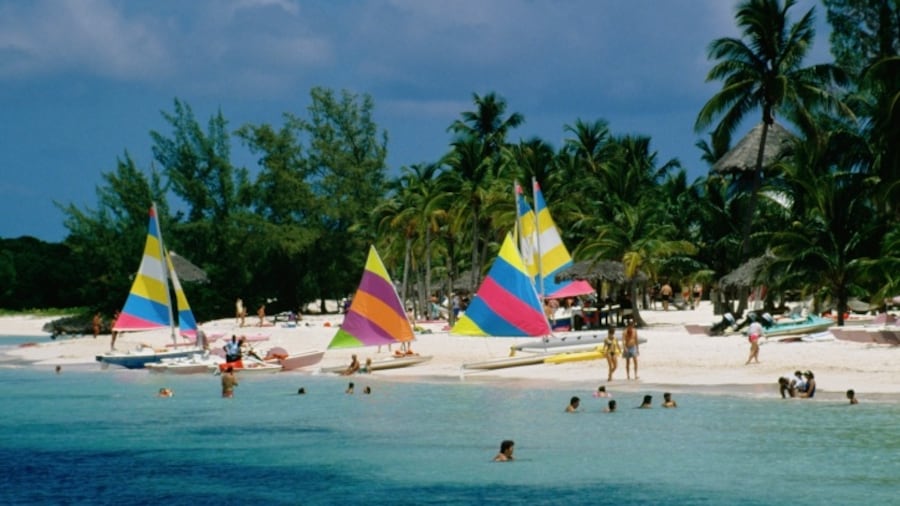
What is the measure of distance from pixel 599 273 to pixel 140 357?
17335mm

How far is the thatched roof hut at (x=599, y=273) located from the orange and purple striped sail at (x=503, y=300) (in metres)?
11.7

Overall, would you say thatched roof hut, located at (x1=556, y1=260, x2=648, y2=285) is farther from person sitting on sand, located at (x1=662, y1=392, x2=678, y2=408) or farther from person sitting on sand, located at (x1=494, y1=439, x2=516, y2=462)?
person sitting on sand, located at (x1=494, y1=439, x2=516, y2=462)

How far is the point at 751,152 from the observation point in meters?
51.0

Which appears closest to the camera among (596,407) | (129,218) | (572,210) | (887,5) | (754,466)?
(754,466)

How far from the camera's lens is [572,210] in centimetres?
5919

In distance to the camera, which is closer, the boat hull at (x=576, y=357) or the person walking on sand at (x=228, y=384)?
the person walking on sand at (x=228, y=384)

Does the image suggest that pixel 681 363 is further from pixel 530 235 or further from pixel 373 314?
pixel 530 235

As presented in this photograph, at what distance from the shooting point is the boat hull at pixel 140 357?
4216 cm

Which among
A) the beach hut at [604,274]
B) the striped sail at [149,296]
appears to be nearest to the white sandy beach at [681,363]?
the beach hut at [604,274]

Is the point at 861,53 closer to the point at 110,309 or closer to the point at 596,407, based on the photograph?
the point at 596,407

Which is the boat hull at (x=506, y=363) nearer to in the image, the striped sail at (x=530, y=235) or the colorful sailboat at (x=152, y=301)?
the striped sail at (x=530, y=235)

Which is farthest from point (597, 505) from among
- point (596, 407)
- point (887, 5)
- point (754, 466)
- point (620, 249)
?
point (887, 5)

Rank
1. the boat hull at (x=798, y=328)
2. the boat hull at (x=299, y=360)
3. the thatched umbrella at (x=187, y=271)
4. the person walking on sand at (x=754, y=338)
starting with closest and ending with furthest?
the person walking on sand at (x=754, y=338) < the boat hull at (x=798, y=328) < the boat hull at (x=299, y=360) < the thatched umbrella at (x=187, y=271)

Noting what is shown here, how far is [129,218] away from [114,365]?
32.1 metres
